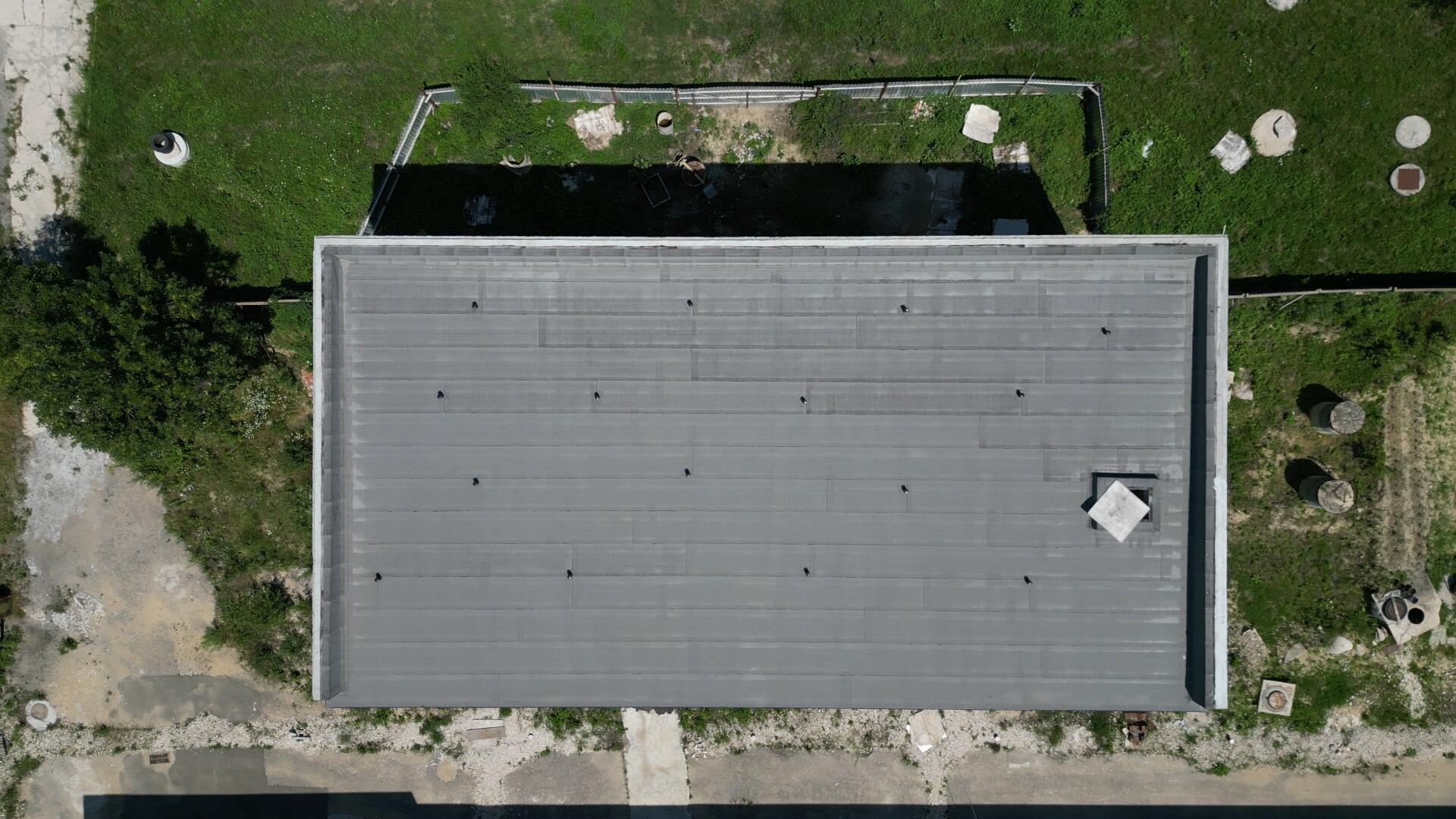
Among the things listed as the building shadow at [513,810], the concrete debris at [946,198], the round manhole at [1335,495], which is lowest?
the building shadow at [513,810]

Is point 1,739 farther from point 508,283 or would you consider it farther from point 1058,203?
point 1058,203

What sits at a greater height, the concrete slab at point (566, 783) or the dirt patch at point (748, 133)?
the dirt patch at point (748, 133)

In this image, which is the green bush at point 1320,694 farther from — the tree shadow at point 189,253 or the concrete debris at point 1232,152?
the tree shadow at point 189,253

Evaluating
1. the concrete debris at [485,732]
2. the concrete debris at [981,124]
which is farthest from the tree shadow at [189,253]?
the concrete debris at [981,124]

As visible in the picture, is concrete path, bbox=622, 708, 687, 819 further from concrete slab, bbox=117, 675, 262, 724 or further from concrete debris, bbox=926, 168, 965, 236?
concrete debris, bbox=926, 168, 965, 236

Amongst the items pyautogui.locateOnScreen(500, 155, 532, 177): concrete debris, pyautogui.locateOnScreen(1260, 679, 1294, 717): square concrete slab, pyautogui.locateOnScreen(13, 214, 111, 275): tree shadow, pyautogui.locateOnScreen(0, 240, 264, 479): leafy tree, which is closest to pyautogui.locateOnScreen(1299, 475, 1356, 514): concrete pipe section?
pyautogui.locateOnScreen(1260, 679, 1294, 717): square concrete slab

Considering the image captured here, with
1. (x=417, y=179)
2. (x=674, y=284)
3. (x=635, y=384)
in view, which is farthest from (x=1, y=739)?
(x=674, y=284)

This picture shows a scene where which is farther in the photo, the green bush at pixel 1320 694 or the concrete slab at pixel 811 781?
the concrete slab at pixel 811 781
